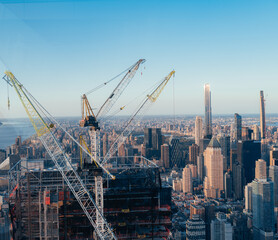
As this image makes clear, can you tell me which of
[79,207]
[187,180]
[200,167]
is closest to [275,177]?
[187,180]

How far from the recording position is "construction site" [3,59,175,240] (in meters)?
A: 4.07

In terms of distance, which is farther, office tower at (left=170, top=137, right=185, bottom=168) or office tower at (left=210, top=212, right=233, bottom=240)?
office tower at (left=170, top=137, right=185, bottom=168)

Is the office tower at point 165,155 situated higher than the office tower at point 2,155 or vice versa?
the office tower at point 2,155

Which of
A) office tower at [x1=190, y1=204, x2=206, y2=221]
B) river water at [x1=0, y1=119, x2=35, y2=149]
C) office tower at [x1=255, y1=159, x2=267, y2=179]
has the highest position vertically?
river water at [x1=0, y1=119, x2=35, y2=149]

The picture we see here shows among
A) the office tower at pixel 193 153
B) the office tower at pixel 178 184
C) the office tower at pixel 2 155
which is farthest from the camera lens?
the office tower at pixel 193 153

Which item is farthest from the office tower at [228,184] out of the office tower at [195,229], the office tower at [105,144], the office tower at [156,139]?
the office tower at [105,144]

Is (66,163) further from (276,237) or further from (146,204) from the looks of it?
(276,237)

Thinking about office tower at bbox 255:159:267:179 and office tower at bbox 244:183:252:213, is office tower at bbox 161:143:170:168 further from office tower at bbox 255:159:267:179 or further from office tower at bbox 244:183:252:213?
office tower at bbox 255:159:267:179

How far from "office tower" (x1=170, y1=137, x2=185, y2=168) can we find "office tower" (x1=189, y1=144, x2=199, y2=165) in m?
0.65

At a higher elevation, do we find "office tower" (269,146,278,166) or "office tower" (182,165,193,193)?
"office tower" (269,146,278,166)

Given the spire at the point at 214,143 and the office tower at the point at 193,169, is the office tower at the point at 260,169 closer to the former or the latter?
the spire at the point at 214,143

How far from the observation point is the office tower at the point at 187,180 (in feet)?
38.0

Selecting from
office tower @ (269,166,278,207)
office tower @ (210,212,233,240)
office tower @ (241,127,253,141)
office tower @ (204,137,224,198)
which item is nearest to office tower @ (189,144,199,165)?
office tower @ (204,137,224,198)

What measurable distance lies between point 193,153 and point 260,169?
122 inches
